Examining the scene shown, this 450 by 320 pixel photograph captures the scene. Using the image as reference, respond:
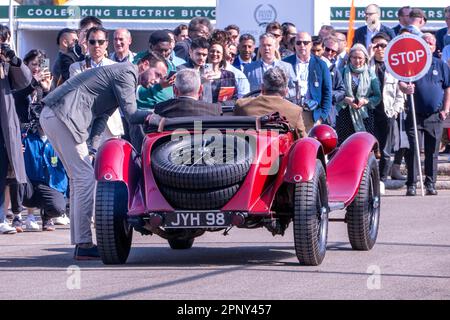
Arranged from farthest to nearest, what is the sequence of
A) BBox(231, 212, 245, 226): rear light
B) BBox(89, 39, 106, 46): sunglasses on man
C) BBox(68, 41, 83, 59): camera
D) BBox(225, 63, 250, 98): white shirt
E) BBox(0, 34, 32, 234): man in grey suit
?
BBox(68, 41, 83, 59): camera
BBox(225, 63, 250, 98): white shirt
BBox(89, 39, 106, 46): sunglasses on man
BBox(0, 34, 32, 234): man in grey suit
BBox(231, 212, 245, 226): rear light

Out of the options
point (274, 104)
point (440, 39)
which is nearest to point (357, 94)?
point (440, 39)

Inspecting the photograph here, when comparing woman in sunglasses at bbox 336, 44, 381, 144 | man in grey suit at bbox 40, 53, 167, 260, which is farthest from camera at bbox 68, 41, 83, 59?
man in grey suit at bbox 40, 53, 167, 260

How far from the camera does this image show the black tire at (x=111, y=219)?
33.3ft

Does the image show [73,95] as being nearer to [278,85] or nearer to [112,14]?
[278,85]

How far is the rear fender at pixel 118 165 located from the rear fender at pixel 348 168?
1.70 meters

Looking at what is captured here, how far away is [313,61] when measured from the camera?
16.3m

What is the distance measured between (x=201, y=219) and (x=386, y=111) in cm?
825

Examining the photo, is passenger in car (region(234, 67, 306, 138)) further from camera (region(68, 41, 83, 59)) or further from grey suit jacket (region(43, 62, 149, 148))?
camera (region(68, 41, 83, 59))

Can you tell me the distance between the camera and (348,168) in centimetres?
1121

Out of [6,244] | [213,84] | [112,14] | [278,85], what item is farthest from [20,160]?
[112,14]

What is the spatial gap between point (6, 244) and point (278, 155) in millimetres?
3587

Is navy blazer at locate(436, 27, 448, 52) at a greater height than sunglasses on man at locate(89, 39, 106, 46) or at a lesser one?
lesser

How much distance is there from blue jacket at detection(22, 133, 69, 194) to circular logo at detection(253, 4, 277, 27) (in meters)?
7.28

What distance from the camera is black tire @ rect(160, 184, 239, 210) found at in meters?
9.91
